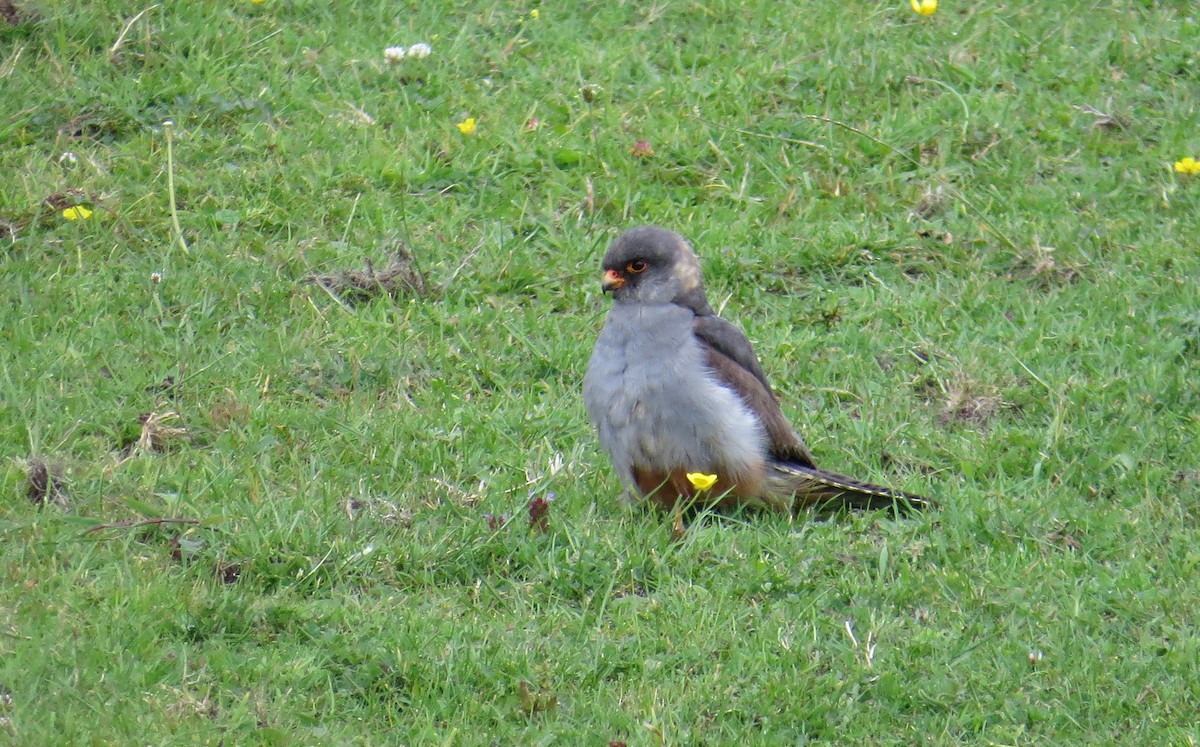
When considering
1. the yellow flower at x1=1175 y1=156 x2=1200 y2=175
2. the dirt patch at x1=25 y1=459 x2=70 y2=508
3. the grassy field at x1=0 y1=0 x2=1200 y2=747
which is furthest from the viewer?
the yellow flower at x1=1175 y1=156 x2=1200 y2=175

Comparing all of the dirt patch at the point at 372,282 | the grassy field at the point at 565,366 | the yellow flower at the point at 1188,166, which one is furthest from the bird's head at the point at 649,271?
the yellow flower at the point at 1188,166

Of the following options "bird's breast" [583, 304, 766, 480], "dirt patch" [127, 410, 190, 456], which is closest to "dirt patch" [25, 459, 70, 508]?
"dirt patch" [127, 410, 190, 456]

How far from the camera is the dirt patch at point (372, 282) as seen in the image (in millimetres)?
7785

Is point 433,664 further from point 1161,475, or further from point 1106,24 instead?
point 1106,24

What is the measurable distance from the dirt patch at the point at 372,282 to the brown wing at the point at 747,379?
1.83 m

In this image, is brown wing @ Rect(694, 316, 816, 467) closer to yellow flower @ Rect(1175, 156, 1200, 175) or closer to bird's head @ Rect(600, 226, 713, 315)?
bird's head @ Rect(600, 226, 713, 315)

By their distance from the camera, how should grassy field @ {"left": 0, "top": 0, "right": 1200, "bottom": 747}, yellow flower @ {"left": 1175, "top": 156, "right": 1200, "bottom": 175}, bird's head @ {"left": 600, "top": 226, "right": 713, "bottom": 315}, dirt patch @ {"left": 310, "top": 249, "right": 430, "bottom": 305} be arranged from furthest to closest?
yellow flower @ {"left": 1175, "top": 156, "right": 1200, "bottom": 175} → dirt patch @ {"left": 310, "top": 249, "right": 430, "bottom": 305} → bird's head @ {"left": 600, "top": 226, "right": 713, "bottom": 315} → grassy field @ {"left": 0, "top": 0, "right": 1200, "bottom": 747}

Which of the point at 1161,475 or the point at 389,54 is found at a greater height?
the point at 389,54

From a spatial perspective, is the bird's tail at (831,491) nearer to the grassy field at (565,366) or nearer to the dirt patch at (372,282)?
the grassy field at (565,366)

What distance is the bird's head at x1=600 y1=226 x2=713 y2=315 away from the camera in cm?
673

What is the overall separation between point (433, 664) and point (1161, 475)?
3.29 m

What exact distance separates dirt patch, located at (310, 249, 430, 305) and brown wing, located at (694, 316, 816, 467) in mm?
1834

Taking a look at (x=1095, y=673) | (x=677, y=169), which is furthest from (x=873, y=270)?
(x=1095, y=673)

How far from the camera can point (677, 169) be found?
8.87m
